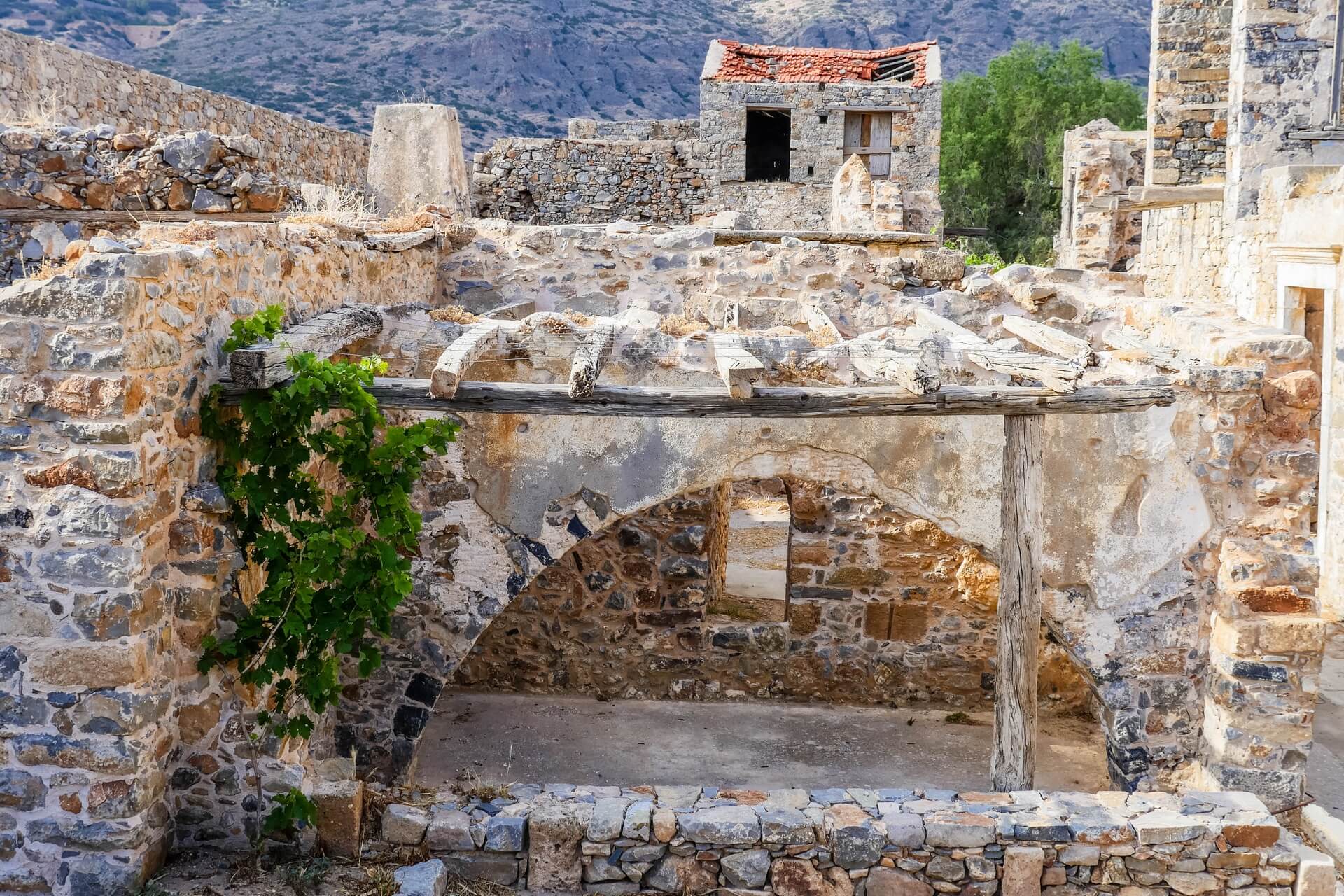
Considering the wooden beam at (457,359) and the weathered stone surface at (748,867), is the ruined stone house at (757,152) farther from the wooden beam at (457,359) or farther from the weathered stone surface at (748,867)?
the weathered stone surface at (748,867)

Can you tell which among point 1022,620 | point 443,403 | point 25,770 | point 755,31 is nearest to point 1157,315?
point 1022,620

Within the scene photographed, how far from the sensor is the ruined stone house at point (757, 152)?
1689cm

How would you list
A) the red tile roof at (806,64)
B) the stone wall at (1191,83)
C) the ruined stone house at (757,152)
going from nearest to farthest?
the stone wall at (1191,83)
the ruined stone house at (757,152)
the red tile roof at (806,64)

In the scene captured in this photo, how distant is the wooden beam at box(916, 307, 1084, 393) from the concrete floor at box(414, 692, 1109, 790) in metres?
2.95

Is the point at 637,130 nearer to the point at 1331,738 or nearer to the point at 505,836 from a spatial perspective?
the point at 1331,738

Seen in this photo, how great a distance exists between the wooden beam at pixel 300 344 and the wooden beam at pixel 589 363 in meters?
1.11

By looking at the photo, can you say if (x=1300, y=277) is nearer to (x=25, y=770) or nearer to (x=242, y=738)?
(x=242, y=738)

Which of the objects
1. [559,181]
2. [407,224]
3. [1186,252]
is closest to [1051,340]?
[407,224]

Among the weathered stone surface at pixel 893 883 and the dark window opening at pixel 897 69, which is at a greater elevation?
the dark window opening at pixel 897 69

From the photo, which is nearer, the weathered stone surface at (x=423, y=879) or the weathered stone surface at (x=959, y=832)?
the weathered stone surface at (x=423, y=879)

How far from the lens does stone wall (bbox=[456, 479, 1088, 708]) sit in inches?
360

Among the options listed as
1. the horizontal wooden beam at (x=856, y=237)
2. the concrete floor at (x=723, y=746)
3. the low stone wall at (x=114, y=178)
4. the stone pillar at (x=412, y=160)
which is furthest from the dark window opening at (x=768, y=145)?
the low stone wall at (x=114, y=178)

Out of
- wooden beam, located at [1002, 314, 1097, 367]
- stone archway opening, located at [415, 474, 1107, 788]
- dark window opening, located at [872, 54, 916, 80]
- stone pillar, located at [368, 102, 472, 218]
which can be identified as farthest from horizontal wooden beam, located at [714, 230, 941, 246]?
dark window opening, located at [872, 54, 916, 80]

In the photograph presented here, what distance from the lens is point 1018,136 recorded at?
2834cm
